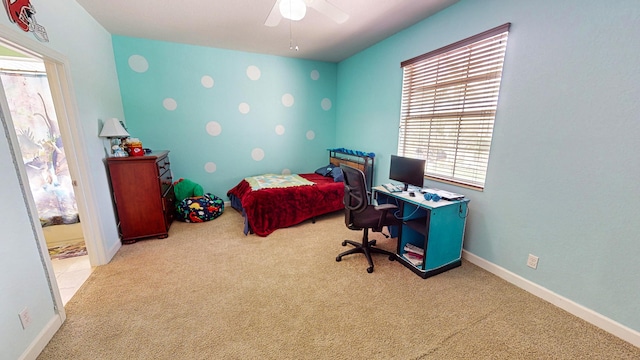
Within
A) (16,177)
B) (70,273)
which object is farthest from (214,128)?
(16,177)

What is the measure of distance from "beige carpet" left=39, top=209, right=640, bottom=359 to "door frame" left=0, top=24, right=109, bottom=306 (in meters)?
0.27

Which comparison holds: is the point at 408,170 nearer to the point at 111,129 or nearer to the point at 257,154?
the point at 257,154

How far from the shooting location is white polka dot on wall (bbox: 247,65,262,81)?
12.9 ft

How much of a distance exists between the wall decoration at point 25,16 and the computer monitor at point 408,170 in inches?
126

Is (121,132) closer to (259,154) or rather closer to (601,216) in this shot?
(259,154)

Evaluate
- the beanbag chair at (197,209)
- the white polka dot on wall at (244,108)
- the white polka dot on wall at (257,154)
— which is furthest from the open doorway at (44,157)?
the white polka dot on wall at (257,154)

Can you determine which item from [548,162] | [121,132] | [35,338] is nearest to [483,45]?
[548,162]

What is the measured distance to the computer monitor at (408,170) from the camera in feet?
8.02

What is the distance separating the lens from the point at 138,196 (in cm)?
283

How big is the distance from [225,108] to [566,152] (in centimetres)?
415

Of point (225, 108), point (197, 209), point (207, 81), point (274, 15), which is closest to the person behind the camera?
point (274, 15)

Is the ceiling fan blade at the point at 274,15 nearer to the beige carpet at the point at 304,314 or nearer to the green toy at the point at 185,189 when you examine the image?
the beige carpet at the point at 304,314

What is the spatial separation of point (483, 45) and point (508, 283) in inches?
86.0

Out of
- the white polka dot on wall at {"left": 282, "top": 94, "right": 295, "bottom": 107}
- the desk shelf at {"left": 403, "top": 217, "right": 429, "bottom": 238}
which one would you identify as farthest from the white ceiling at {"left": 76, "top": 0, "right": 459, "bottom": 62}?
the desk shelf at {"left": 403, "top": 217, "right": 429, "bottom": 238}
